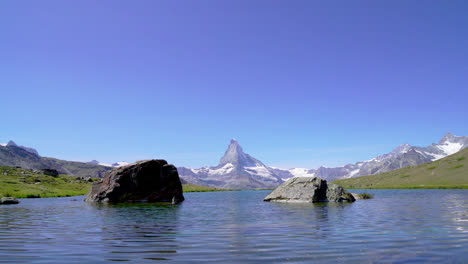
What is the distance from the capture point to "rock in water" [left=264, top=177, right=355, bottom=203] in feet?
168

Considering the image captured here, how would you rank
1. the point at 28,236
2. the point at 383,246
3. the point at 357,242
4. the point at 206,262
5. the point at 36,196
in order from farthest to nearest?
1. the point at 36,196
2. the point at 28,236
3. the point at 357,242
4. the point at 383,246
5. the point at 206,262

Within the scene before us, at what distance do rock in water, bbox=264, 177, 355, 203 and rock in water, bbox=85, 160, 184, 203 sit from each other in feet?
72.0

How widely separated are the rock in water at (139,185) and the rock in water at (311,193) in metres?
21.9

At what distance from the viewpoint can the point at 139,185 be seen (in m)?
59.9

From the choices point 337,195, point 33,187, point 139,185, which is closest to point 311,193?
point 337,195

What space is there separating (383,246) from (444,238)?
4.19 metres

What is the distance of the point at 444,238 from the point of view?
14.6 metres

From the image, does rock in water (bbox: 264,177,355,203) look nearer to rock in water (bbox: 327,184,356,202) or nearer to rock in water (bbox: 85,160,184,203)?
rock in water (bbox: 327,184,356,202)

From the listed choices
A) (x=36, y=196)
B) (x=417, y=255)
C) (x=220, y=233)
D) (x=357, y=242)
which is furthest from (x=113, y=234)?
(x=36, y=196)

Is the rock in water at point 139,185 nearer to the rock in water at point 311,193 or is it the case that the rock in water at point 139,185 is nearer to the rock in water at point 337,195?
the rock in water at point 311,193

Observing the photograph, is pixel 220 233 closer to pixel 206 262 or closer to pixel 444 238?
pixel 206 262

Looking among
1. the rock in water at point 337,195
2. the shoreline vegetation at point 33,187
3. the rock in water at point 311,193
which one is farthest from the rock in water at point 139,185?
the rock in water at point 337,195

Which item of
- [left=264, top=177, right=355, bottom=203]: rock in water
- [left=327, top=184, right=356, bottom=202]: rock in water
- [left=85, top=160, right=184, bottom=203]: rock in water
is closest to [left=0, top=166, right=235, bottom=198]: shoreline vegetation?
[left=85, top=160, right=184, bottom=203]: rock in water

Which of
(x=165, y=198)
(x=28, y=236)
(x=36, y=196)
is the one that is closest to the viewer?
(x=28, y=236)
